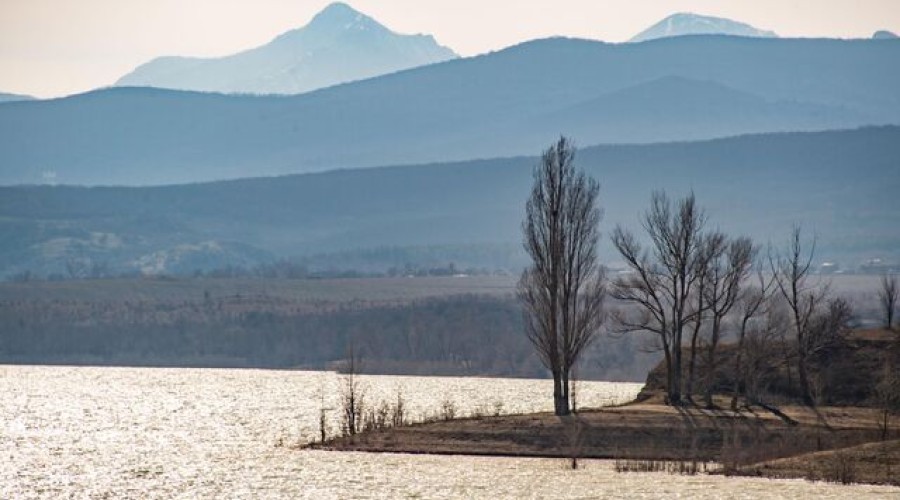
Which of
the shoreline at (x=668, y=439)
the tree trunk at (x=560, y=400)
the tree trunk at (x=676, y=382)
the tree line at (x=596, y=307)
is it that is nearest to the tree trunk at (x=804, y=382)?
the tree line at (x=596, y=307)

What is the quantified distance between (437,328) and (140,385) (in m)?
66.0

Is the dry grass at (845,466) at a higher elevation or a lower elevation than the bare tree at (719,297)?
lower

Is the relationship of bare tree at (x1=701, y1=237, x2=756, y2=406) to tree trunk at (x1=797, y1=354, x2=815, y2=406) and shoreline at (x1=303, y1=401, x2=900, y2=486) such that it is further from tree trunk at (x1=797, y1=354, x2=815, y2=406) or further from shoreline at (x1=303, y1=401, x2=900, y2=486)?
tree trunk at (x1=797, y1=354, x2=815, y2=406)

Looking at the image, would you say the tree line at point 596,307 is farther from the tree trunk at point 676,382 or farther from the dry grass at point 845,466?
the dry grass at point 845,466

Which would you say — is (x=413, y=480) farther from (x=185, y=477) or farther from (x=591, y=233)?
(x=591, y=233)

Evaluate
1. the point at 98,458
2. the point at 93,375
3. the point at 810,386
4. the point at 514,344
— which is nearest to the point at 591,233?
the point at 810,386

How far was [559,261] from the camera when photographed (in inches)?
2665

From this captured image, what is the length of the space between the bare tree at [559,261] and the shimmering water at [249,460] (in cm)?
897

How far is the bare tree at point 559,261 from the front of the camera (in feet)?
219

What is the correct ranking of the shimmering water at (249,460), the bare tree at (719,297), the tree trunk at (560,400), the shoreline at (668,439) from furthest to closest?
the bare tree at (719,297)
the tree trunk at (560,400)
the shoreline at (668,439)
the shimmering water at (249,460)

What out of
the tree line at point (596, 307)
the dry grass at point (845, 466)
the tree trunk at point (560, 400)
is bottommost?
the dry grass at point (845, 466)

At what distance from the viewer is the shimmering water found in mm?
49562

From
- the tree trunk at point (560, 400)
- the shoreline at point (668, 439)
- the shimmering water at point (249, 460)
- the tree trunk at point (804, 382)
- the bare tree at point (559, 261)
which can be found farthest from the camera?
the tree trunk at point (804, 382)

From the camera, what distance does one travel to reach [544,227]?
6906cm
